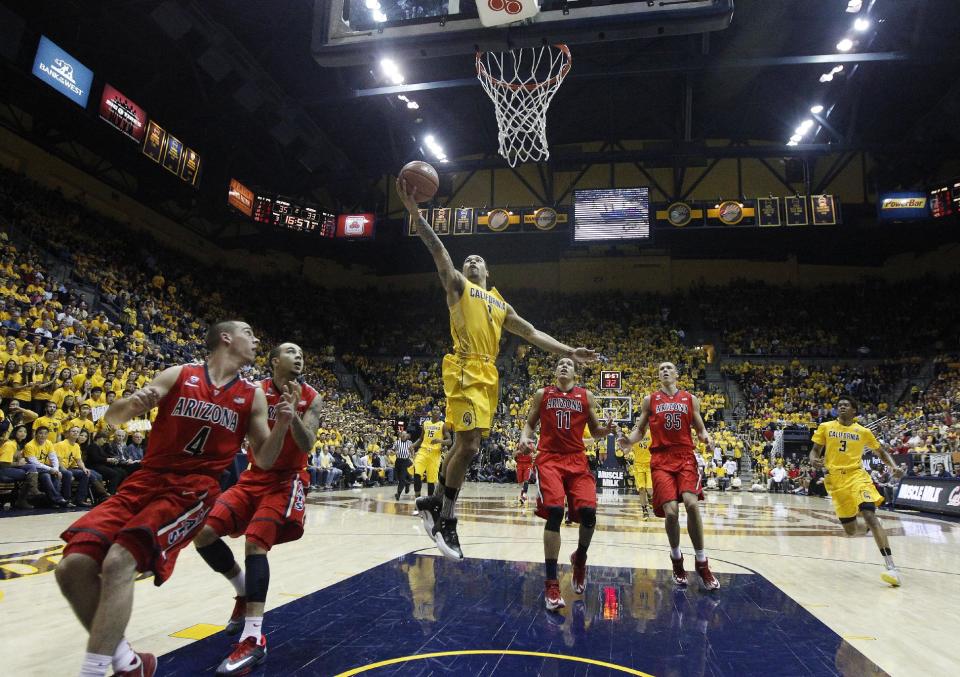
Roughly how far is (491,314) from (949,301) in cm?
2831

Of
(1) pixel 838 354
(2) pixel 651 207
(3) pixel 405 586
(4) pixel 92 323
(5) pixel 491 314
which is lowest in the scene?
(3) pixel 405 586

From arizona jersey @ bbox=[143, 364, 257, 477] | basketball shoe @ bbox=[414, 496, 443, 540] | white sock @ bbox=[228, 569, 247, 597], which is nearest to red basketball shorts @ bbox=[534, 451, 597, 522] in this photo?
basketball shoe @ bbox=[414, 496, 443, 540]

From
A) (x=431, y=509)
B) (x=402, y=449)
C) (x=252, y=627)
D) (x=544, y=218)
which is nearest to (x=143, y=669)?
(x=252, y=627)

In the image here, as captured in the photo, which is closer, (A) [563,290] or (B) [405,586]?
(B) [405,586]

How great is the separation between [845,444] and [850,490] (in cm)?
48

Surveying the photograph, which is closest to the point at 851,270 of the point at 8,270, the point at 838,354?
the point at 838,354

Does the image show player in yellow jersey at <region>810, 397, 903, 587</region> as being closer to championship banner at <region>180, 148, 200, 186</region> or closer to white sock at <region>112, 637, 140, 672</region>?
white sock at <region>112, 637, 140, 672</region>

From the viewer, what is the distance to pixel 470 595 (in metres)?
4.66

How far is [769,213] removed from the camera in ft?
65.2

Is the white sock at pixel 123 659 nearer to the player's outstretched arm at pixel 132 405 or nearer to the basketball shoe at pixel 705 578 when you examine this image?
the player's outstretched arm at pixel 132 405

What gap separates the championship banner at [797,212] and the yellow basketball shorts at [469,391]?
726 inches

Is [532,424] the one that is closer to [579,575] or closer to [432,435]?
[579,575]

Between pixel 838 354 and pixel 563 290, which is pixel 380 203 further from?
pixel 838 354

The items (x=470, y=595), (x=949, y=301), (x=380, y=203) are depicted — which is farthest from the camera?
(x=380, y=203)
